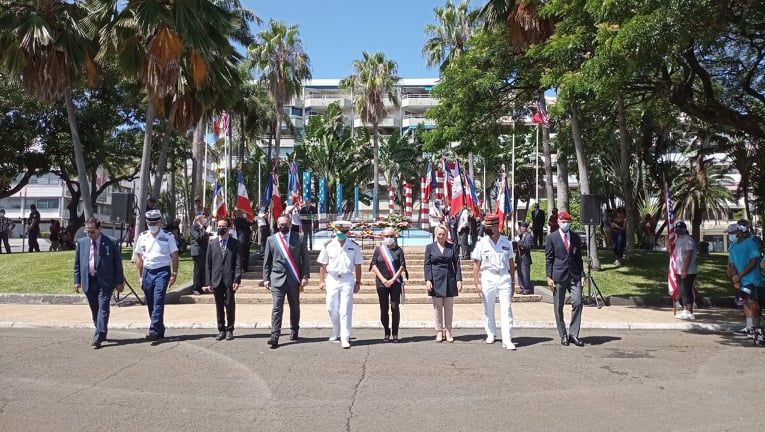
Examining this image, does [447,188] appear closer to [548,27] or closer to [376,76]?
[548,27]

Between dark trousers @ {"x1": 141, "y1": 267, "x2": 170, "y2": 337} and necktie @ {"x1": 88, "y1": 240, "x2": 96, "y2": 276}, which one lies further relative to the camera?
dark trousers @ {"x1": 141, "y1": 267, "x2": 170, "y2": 337}

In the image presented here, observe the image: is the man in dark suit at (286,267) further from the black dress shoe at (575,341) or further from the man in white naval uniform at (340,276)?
the black dress shoe at (575,341)

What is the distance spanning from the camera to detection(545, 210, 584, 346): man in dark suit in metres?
9.27

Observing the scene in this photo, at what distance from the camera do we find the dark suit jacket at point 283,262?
30.1ft

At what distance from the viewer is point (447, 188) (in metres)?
27.7

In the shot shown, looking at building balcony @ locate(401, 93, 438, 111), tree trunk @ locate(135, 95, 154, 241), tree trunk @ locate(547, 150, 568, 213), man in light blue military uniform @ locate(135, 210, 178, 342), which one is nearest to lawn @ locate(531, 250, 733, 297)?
tree trunk @ locate(547, 150, 568, 213)

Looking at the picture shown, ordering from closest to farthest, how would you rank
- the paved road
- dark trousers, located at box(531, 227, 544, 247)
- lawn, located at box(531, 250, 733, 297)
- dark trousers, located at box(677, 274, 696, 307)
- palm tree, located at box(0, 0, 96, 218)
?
the paved road < dark trousers, located at box(677, 274, 696, 307) < lawn, located at box(531, 250, 733, 297) < palm tree, located at box(0, 0, 96, 218) < dark trousers, located at box(531, 227, 544, 247)

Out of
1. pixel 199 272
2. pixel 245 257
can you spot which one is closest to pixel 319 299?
pixel 199 272

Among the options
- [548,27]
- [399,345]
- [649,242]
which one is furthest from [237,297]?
[649,242]

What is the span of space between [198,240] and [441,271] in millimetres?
8328

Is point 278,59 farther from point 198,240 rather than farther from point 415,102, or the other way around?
point 415,102

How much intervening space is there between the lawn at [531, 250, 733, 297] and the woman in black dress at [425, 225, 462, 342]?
7.63m

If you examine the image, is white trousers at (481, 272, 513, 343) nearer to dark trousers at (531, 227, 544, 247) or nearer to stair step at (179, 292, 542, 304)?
stair step at (179, 292, 542, 304)

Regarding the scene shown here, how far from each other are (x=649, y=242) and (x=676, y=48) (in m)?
19.0
